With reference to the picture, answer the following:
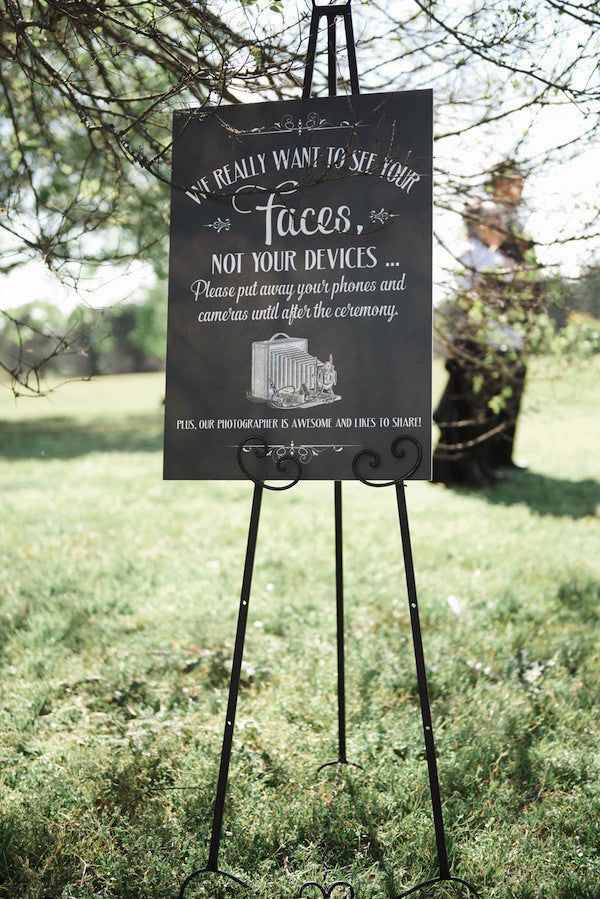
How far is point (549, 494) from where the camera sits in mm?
9586

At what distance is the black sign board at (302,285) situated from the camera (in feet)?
8.61

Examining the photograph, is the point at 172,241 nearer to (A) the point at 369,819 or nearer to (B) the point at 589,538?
(A) the point at 369,819

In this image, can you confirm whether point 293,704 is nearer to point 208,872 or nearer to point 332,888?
point 208,872

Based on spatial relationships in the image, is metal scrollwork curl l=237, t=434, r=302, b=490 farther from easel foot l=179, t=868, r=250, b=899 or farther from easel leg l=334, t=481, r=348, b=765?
easel foot l=179, t=868, r=250, b=899

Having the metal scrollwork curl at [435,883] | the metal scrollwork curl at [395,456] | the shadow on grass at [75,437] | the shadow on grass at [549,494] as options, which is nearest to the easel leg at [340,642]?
the metal scrollwork curl at [395,456]

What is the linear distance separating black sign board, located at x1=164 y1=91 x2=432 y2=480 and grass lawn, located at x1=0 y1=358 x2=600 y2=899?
4.67 feet

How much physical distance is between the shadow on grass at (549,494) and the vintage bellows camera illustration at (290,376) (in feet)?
21.2

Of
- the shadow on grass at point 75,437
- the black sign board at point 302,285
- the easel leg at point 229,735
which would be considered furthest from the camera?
the shadow on grass at point 75,437

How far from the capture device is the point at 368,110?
2650 millimetres

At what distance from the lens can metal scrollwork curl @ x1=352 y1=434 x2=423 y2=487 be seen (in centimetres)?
254

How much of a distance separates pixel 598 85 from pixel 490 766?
10.2ft

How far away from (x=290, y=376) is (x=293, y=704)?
196 centimetres

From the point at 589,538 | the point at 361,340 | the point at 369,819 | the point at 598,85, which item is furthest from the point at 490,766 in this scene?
the point at 589,538

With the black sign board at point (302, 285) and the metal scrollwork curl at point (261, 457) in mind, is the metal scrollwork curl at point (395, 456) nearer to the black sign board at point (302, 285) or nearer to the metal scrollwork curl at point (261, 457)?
the black sign board at point (302, 285)
